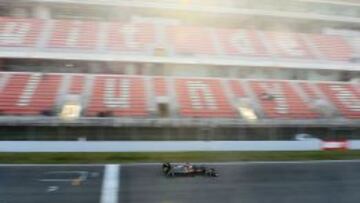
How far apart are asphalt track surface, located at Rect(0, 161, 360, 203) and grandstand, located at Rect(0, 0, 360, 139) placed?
13.3 ft

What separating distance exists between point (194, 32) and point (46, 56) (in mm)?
9839

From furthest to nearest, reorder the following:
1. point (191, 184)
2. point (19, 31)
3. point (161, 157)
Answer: point (19, 31) → point (161, 157) → point (191, 184)

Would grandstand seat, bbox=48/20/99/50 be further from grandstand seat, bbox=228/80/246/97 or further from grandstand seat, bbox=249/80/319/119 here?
grandstand seat, bbox=249/80/319/119

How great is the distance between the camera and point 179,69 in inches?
1144

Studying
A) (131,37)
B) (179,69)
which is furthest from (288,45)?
(131,37)

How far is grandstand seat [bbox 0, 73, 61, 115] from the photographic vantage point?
79.7ft

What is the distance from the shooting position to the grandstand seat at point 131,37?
29.4 m

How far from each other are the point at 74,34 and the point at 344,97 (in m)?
16.5

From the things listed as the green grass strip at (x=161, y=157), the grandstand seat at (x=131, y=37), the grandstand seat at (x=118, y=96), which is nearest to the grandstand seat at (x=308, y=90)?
the green grass strip at (x=161, y=157)

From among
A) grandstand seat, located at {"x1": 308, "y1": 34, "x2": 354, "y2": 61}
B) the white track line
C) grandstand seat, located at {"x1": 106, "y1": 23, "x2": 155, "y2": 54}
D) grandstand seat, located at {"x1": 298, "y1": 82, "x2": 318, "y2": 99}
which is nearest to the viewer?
the white track line

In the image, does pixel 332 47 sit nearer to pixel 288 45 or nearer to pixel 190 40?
pixel 288 45

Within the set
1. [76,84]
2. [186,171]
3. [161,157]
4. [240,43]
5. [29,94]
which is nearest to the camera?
[186,171]

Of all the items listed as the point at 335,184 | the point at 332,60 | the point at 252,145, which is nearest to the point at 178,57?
the point at 252,145

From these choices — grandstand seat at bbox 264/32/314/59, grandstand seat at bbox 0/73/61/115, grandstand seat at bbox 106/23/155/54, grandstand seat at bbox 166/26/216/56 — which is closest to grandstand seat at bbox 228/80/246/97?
grandstand seat at bbox 166/26/216/56
